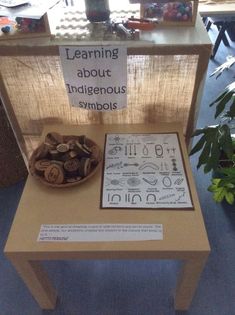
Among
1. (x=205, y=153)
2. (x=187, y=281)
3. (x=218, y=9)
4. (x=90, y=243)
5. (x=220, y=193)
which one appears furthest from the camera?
(x=218, y=9)

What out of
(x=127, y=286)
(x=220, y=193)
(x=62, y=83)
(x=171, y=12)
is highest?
(x=171, y=12)

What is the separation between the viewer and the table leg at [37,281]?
76cm

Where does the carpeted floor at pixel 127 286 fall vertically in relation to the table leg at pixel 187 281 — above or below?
below

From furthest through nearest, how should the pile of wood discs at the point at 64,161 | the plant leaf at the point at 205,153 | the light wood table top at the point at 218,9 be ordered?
the light wood table top at the point at 218,9, the plant leaf at the point at 205,153, the pile of wood discs at the point at 64,161

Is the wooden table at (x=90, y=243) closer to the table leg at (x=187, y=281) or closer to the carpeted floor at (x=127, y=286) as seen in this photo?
the table leg at (x=187, y=281)

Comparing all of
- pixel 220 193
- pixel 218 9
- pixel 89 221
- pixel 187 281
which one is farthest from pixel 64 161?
pixel 218 9

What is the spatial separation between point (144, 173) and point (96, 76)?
0.35 m

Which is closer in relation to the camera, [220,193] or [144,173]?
[144,173]

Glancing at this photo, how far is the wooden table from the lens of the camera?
2.27ft

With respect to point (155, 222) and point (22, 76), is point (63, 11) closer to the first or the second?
point (22, 76)

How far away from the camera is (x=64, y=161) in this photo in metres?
0.83

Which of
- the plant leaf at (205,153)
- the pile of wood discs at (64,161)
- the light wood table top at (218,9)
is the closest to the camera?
the pile of wood discs at (64,161)

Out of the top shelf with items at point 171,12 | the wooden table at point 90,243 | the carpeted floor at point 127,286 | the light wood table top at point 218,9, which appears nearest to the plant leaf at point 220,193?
the carpeted floor at point 127,286

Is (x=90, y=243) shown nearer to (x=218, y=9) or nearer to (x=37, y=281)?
(x=37, y=281)
